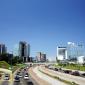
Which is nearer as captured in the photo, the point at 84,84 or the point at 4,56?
the point at 84,84

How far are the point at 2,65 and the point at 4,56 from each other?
1586 inches

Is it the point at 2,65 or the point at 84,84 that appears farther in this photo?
the point at 2,65

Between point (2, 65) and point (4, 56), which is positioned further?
point (4, 56)

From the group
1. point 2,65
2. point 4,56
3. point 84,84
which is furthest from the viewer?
point 4,56

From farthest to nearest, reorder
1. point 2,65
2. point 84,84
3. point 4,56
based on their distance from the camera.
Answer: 1. point 4,56
2. point 2,65
3. point 84,84

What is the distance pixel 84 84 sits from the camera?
6488cm

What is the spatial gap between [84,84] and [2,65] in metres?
94.0

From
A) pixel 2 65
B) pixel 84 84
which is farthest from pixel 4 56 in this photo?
pixel 84 84

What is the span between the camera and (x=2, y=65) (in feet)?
506

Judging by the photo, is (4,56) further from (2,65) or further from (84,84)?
(84,84)
